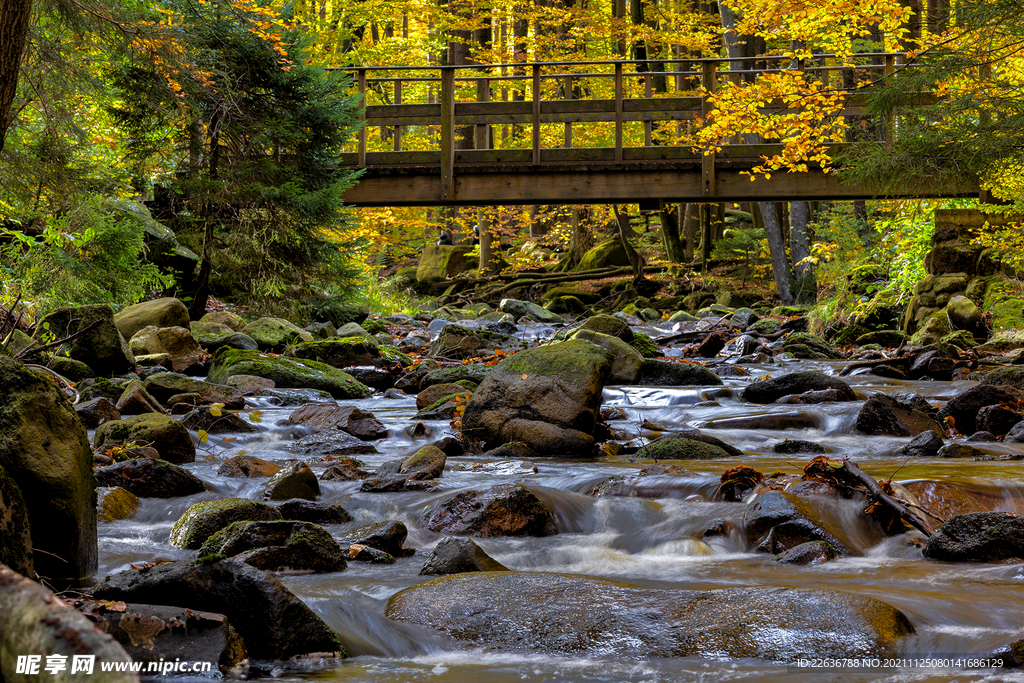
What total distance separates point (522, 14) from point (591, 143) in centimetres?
401

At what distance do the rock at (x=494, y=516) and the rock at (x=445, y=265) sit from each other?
21.2 meters

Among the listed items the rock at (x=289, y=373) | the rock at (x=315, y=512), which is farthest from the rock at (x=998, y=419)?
the rock at (x=289, y=373)

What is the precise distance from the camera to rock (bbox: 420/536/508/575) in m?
3.56

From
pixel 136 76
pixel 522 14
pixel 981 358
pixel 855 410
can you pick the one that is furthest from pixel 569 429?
pixel 522 14

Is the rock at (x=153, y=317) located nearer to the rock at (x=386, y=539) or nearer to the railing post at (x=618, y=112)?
the railing post at (x=618, y=112)

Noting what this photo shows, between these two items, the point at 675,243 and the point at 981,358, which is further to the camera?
the point at 675,243

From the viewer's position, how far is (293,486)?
4.95 meters

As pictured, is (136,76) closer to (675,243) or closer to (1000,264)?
(1000,264)

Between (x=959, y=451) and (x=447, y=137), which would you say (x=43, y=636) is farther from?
(x=447, y=137)

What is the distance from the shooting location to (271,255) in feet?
39.7

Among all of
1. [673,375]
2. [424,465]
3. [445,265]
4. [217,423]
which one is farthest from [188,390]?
[445,265]

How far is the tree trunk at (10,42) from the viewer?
4.45 meters

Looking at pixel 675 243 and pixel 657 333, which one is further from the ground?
pixel 675 243

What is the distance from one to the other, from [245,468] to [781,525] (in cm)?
341
